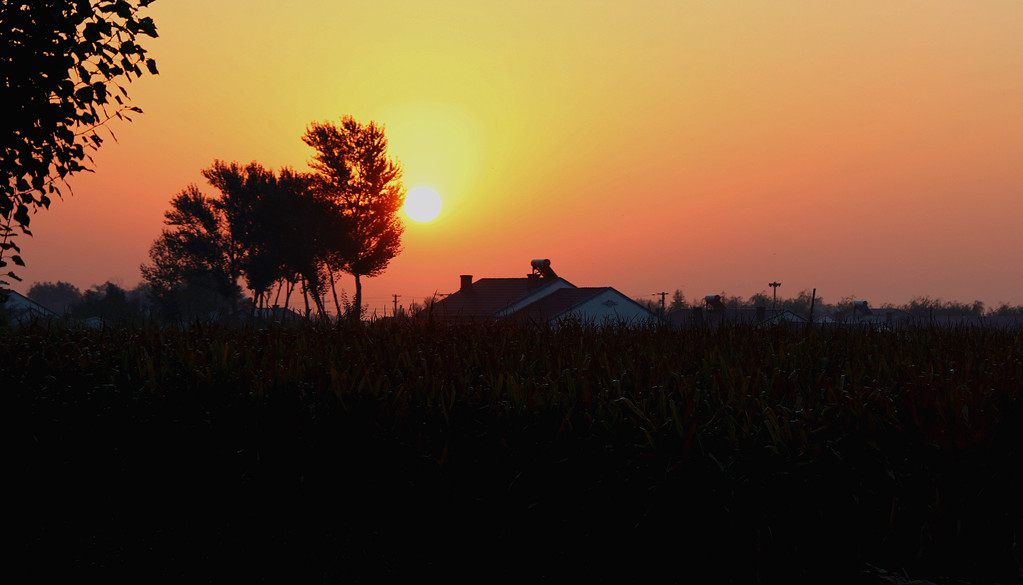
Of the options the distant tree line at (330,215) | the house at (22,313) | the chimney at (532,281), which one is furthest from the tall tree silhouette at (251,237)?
the house at (22,313)

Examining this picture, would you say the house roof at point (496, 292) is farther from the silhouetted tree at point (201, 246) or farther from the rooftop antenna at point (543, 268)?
the silhouetted tree at point (201, 246)

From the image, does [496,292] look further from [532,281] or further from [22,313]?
[22,313]

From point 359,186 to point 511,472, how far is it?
5431 centimetres

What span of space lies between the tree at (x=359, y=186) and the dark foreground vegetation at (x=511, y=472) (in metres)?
50.8

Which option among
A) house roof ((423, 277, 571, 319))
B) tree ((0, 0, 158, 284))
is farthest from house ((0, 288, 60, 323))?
house roof ((423, 277, 571, 319))

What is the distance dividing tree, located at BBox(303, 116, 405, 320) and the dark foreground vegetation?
167 feet

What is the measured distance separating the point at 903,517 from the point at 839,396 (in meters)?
0.90


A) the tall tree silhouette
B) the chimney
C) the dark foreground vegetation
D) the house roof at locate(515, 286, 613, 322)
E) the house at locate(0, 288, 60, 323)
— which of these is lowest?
the dark foreground vegetation

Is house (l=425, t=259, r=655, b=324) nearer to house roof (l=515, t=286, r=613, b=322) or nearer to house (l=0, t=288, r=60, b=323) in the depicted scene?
house roof (l=515, t=286, r=613, b=322)

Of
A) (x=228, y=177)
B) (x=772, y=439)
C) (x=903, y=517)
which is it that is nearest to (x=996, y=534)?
(x=903, y=517)

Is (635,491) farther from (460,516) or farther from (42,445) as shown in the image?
(42,445)

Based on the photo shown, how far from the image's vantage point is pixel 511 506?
4.07 m

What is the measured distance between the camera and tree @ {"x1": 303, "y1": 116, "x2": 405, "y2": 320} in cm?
5575

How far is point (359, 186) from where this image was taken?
185 feet
